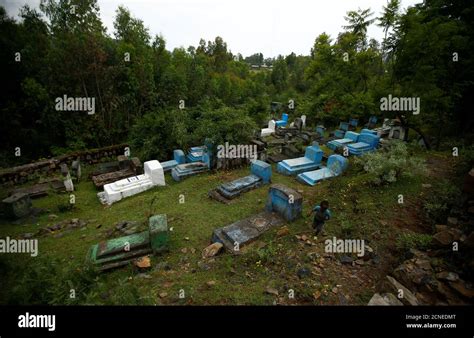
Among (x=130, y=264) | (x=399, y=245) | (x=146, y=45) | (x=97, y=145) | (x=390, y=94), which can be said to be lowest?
(x=130, y=264)

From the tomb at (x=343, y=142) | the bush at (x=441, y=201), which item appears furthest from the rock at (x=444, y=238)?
the tomb at (x=343, y=142)

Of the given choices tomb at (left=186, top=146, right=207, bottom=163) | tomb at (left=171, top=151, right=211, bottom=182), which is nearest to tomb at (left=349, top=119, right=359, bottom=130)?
tomb at (left=186, top=146, right=207, bottom=163)

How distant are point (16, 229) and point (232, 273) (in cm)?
677

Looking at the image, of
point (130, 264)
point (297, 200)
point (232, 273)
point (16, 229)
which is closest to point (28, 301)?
point (130, 264)

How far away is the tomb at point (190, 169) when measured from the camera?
995cm

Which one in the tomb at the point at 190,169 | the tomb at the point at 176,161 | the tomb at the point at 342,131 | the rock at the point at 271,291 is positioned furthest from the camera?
the tomb at the point at 342,131

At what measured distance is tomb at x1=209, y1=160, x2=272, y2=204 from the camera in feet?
25.1

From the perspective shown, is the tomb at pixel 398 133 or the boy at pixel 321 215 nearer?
the boy at pixel 321 215

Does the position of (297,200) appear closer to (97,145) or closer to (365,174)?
(365,174)

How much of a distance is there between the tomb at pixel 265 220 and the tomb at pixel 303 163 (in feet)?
11.5

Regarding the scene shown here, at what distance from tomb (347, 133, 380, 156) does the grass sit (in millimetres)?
3212

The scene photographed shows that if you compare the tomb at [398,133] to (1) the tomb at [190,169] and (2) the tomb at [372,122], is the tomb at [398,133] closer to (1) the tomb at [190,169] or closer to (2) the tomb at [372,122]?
(2) the tomb at [372,122]

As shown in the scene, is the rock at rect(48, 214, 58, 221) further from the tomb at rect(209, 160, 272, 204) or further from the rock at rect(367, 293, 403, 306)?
the rock at rect(367, 293, 403, 306)

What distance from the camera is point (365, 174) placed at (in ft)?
26.2
